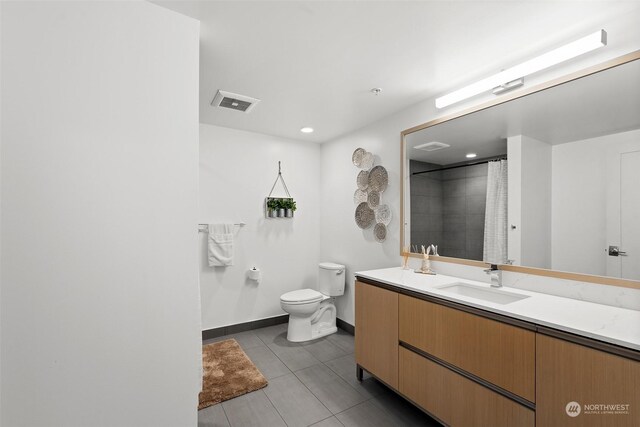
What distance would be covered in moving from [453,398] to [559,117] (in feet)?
5.58

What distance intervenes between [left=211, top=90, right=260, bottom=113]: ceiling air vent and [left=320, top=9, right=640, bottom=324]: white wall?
1.24 metres

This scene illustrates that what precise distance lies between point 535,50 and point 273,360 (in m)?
3.03

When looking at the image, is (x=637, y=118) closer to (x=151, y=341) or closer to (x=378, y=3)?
(x=378, y=3)

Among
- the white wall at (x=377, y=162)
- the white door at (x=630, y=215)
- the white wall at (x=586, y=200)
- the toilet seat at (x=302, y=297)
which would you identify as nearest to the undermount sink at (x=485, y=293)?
the white wall at (x=377, y=162)

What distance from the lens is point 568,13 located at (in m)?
1.44

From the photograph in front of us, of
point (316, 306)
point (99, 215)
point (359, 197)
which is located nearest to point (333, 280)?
point (316, 306)

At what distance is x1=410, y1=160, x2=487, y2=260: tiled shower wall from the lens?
2.08 m

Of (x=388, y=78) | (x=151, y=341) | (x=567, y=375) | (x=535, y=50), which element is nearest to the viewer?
(x=567, y=375)

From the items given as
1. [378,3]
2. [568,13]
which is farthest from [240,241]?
[568,13]

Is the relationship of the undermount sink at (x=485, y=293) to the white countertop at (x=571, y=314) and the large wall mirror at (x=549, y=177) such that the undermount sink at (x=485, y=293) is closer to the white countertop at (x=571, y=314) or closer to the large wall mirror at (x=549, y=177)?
the white countertop at (x=571, y=314)

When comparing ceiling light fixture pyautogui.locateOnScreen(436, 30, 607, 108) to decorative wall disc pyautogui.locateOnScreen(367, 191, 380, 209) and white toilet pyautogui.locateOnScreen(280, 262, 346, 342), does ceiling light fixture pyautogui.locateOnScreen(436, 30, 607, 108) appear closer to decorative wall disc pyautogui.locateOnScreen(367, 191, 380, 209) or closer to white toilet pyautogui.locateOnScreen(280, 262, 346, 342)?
decorative wall disc pyautogui.locateOnScreen(367, 191, 380, 209)

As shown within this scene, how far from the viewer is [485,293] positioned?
6.24ft

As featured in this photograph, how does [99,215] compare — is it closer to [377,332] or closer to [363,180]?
[377,332]

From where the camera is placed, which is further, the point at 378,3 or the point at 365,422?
the point at 365,422
